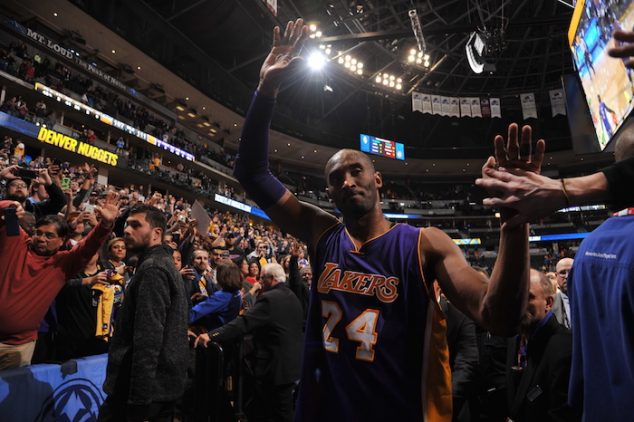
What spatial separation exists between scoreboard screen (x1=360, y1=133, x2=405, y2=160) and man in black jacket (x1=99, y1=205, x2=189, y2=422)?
26.8 m

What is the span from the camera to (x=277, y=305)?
A: 12.8 ft

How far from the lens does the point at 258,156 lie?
1.83m

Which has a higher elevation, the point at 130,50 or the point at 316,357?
the point at 130,50

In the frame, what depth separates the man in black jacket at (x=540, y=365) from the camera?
2070 millimetres

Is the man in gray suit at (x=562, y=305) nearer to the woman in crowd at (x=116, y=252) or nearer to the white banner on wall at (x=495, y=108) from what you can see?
the woman in crowd at (x=116, y=252)

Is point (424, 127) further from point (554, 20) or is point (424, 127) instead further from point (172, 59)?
point (554, 20)

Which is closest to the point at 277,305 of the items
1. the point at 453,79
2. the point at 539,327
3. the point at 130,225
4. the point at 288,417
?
the point at 288,417

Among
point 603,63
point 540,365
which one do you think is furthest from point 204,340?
point 603,63

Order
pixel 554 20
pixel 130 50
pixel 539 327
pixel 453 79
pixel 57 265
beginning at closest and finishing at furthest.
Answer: pixel 539 327 → pixel 57 265 → pixel 554 20 → pixel 130 50 → pixel 453 79

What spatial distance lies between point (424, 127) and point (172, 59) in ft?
73.0

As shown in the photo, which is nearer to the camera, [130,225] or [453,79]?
[130,225]

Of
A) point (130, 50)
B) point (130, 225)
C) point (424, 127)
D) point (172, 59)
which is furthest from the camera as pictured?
point (424, 127)

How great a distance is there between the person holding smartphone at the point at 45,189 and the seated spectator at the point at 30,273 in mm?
481

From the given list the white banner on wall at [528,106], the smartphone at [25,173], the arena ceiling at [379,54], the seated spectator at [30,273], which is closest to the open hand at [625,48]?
the seated spectator at [30,273]
